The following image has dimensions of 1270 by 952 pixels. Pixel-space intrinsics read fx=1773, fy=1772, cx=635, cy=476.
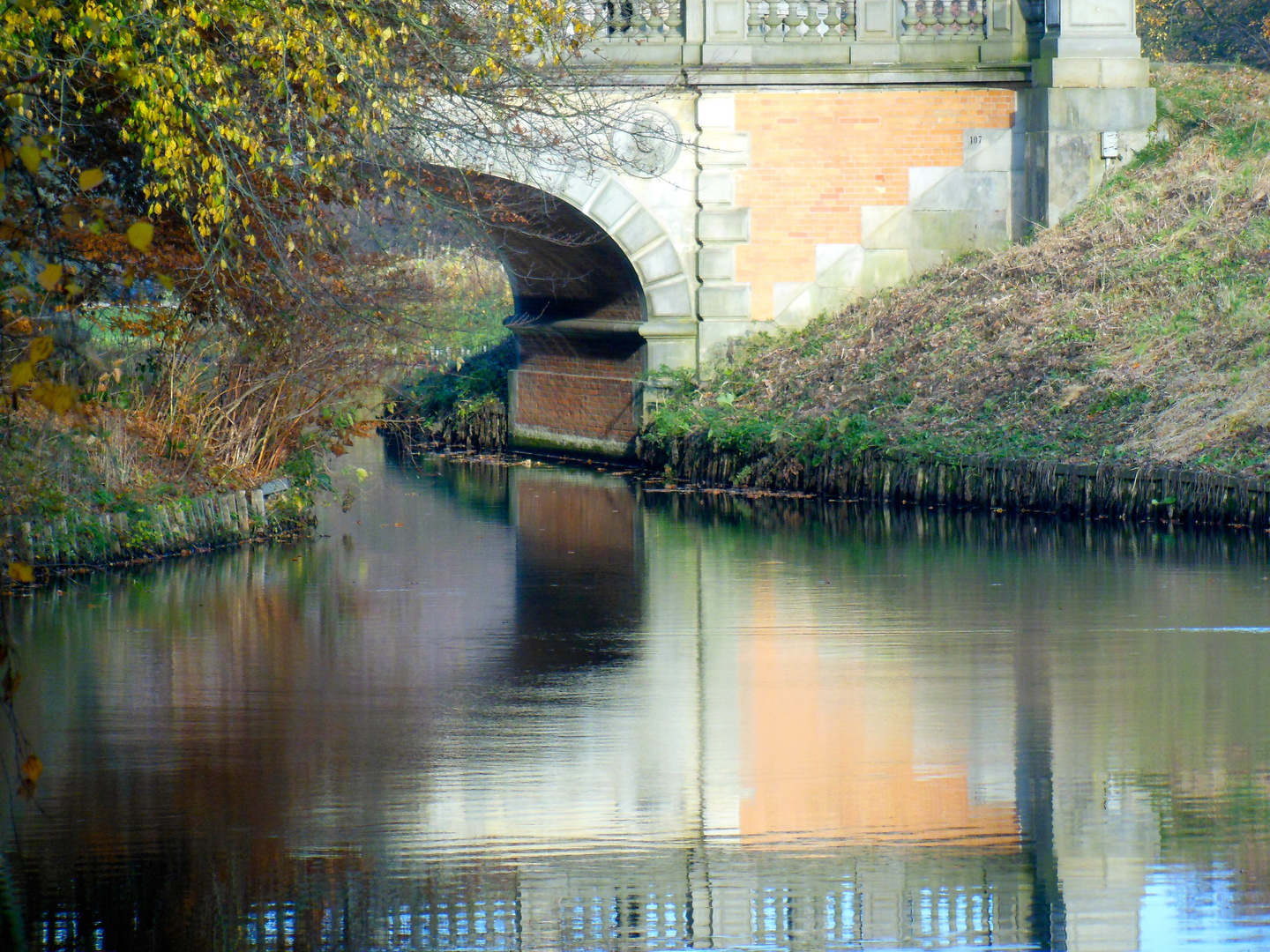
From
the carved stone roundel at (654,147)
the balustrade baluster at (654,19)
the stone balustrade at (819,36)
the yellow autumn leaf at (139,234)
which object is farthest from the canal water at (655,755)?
the balustrade baluster at (654,19)

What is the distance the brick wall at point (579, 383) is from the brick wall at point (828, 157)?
200 centimetres

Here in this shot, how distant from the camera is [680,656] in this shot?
9.36 metres

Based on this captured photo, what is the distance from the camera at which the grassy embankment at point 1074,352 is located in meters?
16.1

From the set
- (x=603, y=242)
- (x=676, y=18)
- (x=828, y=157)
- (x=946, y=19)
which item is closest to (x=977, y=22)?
(x=946, y=19)

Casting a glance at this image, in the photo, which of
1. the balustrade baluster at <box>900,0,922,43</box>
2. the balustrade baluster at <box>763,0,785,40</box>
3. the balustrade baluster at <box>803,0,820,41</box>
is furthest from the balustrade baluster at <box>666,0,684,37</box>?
the balustrade baluster at <box>900,0,922,43</box>

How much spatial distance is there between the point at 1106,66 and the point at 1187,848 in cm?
1645

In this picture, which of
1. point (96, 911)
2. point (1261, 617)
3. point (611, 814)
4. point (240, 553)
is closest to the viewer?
point (96, 911)

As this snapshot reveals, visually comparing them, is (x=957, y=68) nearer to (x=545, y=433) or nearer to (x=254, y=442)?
(x=545, y=433)

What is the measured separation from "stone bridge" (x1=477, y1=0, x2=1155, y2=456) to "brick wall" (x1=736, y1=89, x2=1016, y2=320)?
2 centimetres

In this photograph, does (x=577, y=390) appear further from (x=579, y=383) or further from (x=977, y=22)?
(x=977, y=22)

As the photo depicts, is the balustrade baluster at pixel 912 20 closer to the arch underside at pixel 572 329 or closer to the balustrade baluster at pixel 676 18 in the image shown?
the balustrade baluster at pixel 676 18

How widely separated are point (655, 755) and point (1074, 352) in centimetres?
1182

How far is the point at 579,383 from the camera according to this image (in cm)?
2314

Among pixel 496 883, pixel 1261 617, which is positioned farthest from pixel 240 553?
pixel 496 883
